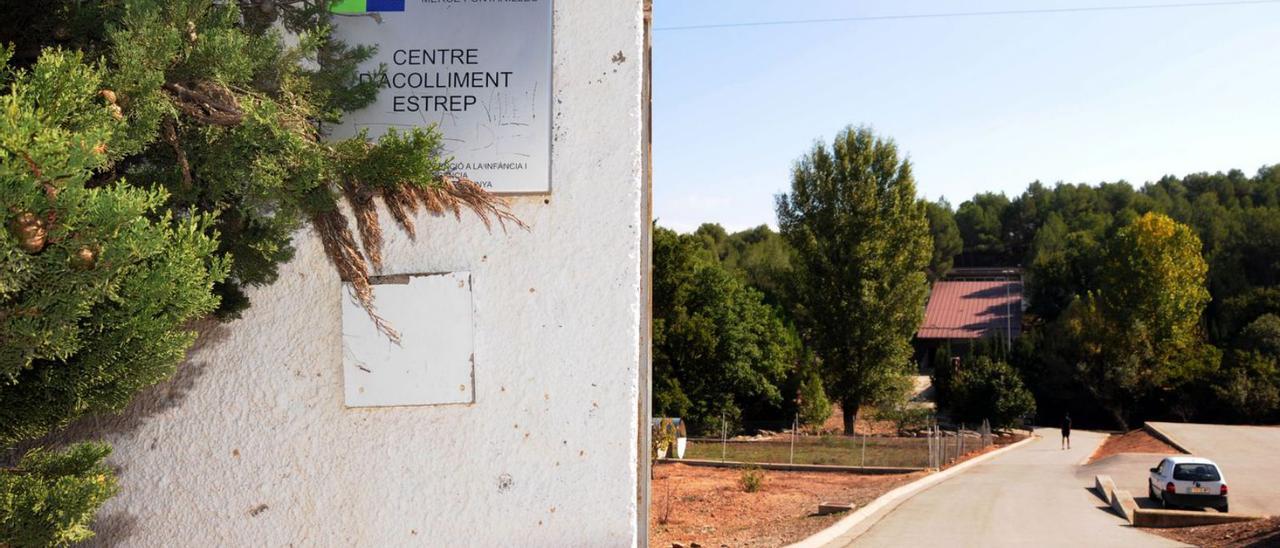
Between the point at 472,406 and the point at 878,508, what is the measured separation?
48.1ft

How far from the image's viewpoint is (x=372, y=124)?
400 centimetres

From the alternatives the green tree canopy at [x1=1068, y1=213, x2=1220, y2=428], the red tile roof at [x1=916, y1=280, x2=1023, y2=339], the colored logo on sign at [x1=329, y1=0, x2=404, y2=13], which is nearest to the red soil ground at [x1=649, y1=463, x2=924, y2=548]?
the colored logo on sign at [x1=329, y1=0, x2=404, y2=13]

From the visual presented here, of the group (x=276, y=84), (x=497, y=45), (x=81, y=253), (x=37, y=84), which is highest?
(x=497, y=45)

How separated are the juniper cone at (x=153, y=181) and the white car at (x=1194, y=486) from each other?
19765 millimetres

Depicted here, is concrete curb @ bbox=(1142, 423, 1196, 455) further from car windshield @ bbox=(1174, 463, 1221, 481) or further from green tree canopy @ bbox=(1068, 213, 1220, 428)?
car windshield @ bbox=(1174, 463, 1221, 481)

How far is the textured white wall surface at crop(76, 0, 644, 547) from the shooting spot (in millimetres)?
3873

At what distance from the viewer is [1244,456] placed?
3102cm

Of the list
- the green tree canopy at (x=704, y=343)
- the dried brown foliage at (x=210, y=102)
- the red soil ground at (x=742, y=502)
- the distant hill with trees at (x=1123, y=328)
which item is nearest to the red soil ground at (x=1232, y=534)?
the red soil ground at (x=742, y=502)

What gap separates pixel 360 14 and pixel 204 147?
45.3 inches

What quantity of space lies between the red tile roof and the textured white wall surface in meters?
70.2

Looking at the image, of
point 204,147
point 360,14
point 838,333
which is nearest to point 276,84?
point 204,147

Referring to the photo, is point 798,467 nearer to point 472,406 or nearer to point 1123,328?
point 472,406

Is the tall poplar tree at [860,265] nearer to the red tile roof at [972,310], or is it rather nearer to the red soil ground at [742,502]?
the red soil ground at [742,502]

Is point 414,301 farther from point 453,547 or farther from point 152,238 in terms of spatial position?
point 152,238
